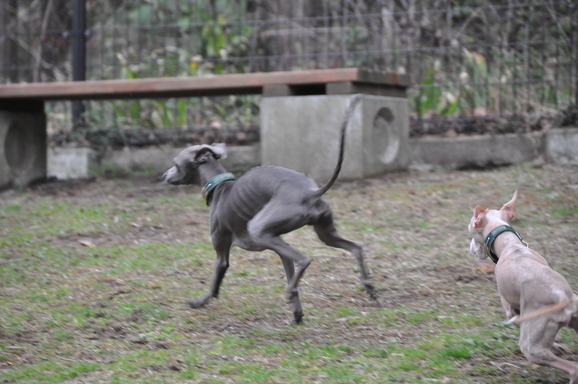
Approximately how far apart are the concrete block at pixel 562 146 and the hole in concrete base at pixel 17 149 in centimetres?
602

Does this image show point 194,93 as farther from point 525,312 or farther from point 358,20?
point 525,312

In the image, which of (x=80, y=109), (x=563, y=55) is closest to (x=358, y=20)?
(x=563, y=55)

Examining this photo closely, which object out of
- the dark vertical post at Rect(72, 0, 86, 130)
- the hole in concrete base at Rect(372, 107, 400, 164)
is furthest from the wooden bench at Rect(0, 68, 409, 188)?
the dark vertical post at Rect(72, 0, 86, 130)

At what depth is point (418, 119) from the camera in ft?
27.8

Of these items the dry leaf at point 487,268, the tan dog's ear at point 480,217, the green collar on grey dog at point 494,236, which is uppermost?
the tan dog's ear at point 480,217

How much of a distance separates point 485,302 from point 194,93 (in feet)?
15.3

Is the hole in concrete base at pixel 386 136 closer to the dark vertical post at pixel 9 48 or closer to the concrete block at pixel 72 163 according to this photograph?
the concrete block at pixel 72 163

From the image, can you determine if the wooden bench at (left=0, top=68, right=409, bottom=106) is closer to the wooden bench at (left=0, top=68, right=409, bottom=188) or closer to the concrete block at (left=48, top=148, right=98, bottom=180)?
the wooden bench at (left=0, top=68, right=409, bottom=188)

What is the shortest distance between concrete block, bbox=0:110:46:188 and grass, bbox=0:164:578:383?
0.78 m

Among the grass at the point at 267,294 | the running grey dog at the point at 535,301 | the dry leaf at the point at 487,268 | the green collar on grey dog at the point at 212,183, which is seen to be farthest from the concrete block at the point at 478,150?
the running grey dog at the point at 535,301

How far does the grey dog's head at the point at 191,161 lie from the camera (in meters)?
4.30

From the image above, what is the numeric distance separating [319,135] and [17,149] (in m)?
3.61

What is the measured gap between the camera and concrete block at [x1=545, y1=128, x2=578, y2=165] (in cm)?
769

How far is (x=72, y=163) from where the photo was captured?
8.66 meters
